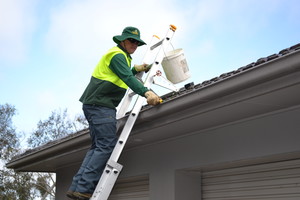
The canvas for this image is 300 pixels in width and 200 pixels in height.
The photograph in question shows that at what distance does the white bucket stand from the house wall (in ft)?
2.27

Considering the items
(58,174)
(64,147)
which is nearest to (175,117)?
(64,147)

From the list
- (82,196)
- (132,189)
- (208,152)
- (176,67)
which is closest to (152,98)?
(176,67)

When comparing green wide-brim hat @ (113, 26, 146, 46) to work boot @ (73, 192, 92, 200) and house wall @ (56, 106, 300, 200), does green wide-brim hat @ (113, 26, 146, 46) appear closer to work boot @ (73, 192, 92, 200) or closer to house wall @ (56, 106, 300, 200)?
house wall @ (56, 106, 300, 200)

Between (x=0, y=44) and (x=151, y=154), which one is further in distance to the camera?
(x=0, y=44)

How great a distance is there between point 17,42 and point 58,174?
1740cm

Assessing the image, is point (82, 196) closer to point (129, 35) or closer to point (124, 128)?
point (124, 128)

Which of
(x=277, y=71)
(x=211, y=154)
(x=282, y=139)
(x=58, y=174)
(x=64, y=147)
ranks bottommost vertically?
(x=277, y=71)

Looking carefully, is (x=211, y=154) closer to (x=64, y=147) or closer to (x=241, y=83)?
(x=241, y=83)

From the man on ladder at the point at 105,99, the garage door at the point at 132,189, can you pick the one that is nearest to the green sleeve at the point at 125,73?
the man on ladder at the point at 105,99

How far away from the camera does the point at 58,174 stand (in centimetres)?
952

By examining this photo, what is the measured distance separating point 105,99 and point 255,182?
189cm

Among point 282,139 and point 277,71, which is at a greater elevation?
point 282,139

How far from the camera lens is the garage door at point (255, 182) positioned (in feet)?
15.3

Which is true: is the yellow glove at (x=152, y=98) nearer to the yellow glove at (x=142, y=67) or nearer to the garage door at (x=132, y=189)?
the yellow glove at (x=142, y=67)
